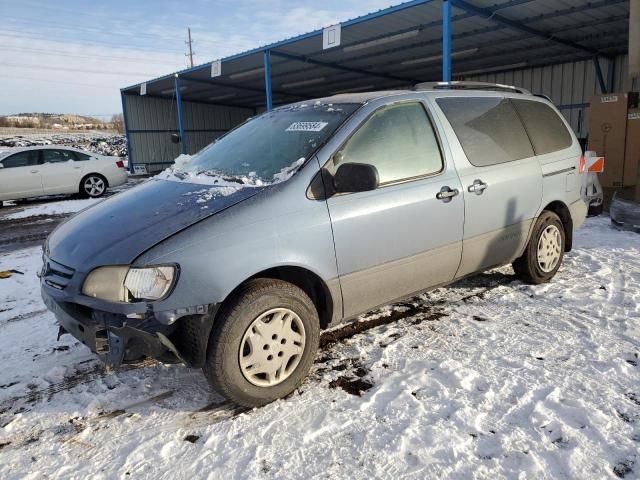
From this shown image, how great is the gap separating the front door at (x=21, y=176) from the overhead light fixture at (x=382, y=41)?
29.7 feet

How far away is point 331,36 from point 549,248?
29.2 feet

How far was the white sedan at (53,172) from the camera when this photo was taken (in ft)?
37.1

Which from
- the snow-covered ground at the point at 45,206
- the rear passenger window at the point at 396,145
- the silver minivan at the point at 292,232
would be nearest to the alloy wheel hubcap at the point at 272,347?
the silver minivan at the point at 292,232

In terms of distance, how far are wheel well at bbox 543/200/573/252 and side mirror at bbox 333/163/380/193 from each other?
95.4 inches

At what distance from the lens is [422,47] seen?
14.2 meters

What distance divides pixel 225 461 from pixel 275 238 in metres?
1.12

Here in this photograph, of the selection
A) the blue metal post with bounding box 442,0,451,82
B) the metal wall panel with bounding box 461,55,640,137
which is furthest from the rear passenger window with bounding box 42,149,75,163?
the metal wall panel with bounding box 461,55,640,137

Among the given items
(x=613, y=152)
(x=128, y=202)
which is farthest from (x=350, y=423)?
(x=613, y=152)

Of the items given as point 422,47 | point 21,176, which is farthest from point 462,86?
point 422,47

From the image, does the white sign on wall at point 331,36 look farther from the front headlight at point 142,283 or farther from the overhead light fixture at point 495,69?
the front headlight at point 142,283

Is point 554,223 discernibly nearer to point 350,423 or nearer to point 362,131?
point 362,131

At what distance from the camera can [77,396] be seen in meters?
2.80

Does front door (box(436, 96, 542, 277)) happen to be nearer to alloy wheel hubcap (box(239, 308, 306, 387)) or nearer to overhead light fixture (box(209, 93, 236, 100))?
alloy wheel hubcap (box(239, 308, 306, 387))

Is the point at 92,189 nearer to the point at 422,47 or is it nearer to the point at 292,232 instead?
the point at 422,47
